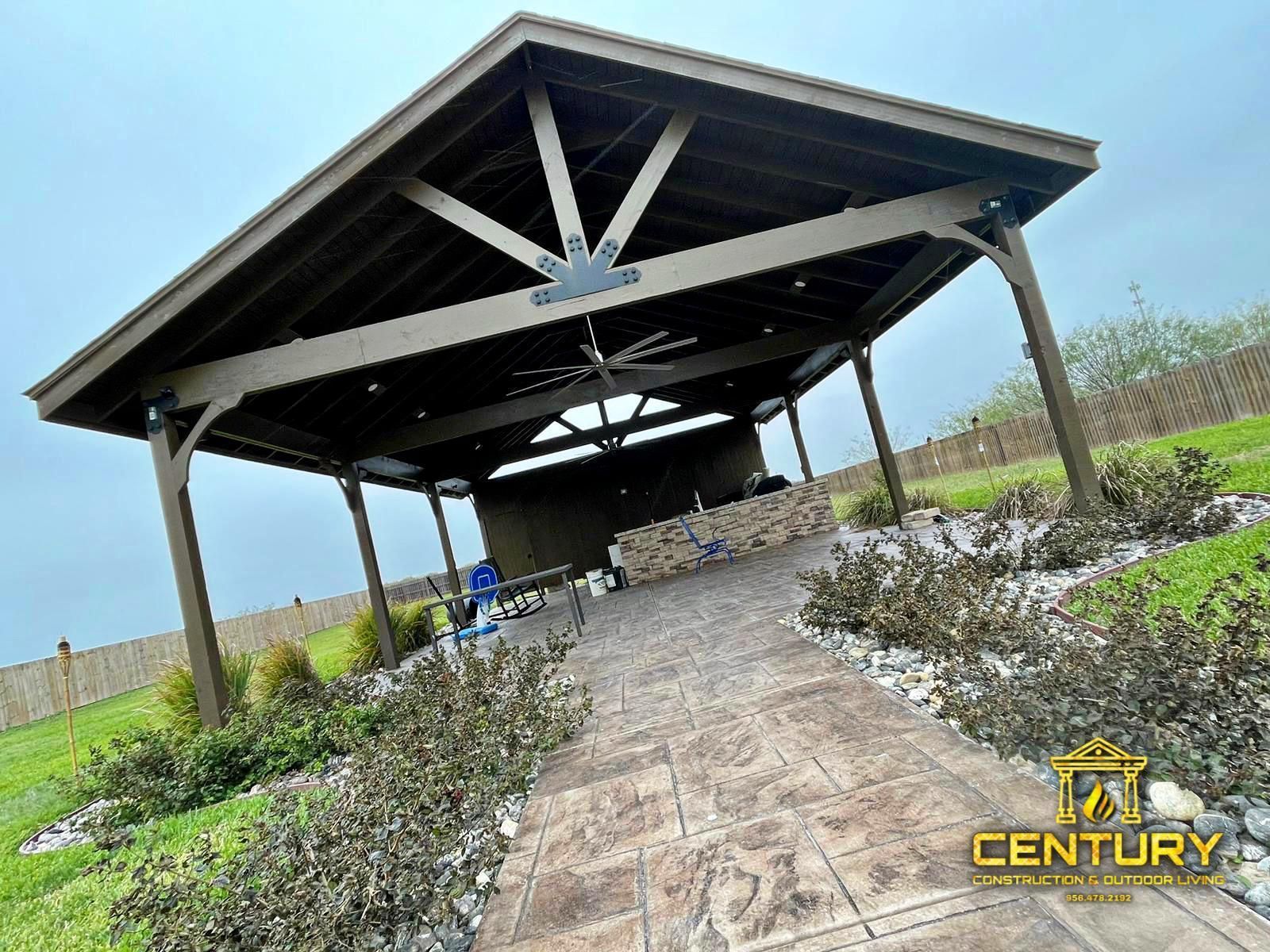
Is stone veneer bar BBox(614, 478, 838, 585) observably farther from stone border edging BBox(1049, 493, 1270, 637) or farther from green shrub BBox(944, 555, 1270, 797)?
green shrub BBox(944, 555, 1270, 797)

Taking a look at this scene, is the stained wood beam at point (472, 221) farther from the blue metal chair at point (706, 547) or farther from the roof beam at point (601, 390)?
the blue metal chair at point (706, 547)

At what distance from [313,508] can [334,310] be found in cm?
1399

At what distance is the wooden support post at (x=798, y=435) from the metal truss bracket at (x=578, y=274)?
791 cm

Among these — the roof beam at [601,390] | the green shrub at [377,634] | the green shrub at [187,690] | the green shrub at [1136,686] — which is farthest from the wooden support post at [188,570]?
the green shrub at [1136,686]

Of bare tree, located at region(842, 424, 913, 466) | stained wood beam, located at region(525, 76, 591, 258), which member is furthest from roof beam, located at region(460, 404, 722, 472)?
bare tree, located at region(842, 424, 913, 466)

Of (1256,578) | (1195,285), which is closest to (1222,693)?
(1256,578)

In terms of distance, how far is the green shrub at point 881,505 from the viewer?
350 inches

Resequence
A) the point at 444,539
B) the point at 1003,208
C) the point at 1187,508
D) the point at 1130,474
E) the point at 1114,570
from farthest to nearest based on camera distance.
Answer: the point at 444,539
the point at 1130,474
the point at 1003,208
the point at 1187,508
the point at 1114,570

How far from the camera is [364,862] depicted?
1573mm

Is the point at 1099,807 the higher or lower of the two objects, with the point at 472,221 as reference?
lower

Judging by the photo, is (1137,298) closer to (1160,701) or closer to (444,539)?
(444,539)

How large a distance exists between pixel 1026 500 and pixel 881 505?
3042mm

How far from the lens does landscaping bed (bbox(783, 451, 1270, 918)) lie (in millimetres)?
1410

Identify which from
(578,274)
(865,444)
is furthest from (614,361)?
(865,444)
